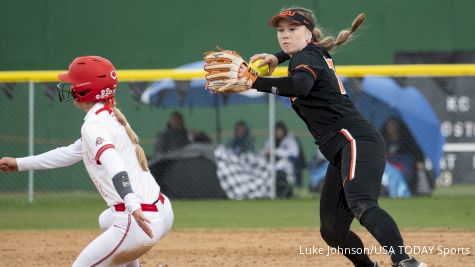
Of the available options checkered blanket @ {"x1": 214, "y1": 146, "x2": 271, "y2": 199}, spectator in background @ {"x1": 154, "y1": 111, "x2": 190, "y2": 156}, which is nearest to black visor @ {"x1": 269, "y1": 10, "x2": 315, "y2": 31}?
checkered blanket @ {"x1": 214, "y1": 146, "x2": 271, "y2": 199}

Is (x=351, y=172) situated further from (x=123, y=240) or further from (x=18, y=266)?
(x=18, y=266)

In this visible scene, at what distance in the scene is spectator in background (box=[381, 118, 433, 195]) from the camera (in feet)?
42.1

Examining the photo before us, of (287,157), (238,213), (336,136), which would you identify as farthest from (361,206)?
(287,157)

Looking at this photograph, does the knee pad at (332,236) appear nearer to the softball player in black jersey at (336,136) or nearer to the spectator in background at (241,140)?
the softball player in black jersey at (336,136)

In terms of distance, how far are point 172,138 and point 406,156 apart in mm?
3483

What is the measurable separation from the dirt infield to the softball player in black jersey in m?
1.62

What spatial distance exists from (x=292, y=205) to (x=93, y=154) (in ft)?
24.6

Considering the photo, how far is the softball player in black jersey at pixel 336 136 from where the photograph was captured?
5152 millimetres

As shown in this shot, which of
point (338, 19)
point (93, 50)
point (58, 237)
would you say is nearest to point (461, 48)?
point (338, 19)

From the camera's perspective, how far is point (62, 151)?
5438 millimetres

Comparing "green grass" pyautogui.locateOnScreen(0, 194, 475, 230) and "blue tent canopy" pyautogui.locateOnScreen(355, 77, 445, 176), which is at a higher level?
"blue tent canopy" pyautogui.locateOnScreen(355, 77, 445, 176)

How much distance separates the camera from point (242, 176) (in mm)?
12594

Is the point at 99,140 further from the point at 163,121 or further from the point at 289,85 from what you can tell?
the point at 163,121

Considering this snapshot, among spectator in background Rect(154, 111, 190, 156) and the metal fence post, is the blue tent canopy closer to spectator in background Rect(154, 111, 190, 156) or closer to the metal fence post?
spectator in background Rect(154, 111, 190, 156)
